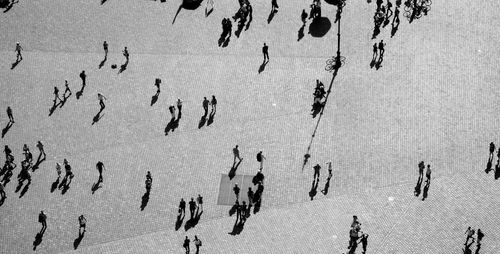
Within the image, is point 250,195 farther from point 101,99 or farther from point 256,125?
point 101,99

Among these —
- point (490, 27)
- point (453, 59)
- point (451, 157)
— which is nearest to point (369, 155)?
point (451, 157)

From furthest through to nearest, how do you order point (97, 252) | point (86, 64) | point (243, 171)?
point (86, 64) < point (243, 171) < point (97, 252)

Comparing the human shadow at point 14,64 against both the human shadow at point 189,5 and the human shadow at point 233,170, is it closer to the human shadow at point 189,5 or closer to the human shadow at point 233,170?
the human shadow at point 189,5

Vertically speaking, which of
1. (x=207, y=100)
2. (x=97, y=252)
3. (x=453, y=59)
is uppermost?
(x=453, y=59)

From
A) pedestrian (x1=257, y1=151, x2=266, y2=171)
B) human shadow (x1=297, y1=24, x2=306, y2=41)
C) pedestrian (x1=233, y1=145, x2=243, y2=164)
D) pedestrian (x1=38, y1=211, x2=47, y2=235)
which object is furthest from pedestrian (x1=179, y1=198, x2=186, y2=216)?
human shadow (x1=297, y1=24, x2=306, y2=41)

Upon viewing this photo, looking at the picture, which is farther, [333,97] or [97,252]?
[333,97]

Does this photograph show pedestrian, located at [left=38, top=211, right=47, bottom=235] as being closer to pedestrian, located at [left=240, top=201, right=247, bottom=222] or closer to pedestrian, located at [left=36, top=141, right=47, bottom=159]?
pedestrian, located at [left=36, top=141, right=47, bottom=159]

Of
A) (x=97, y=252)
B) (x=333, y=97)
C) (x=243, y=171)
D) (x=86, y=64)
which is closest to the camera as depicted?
(x=97, y=252)

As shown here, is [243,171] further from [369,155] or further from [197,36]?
[197,36]
